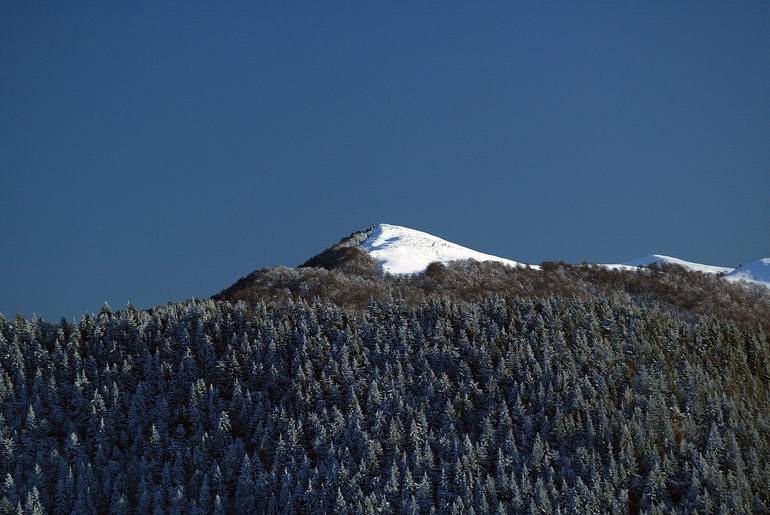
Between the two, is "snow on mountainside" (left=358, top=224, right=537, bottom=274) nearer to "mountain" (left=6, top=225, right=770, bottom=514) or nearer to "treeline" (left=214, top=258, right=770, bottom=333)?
"treeline" (left=214, top=258, right=770, bottom=333)

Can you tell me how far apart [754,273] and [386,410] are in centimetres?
8956

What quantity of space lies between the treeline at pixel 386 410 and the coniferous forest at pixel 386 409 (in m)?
0.24

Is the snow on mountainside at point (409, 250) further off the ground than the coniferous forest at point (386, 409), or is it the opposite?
the snow on mountainside at point (409, 250)

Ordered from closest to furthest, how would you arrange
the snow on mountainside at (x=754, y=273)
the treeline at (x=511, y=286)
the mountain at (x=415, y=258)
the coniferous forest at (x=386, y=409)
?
the coniferous forest at (x=386, y=409)
the treeline at (x=511, y=286)
the mountain at (x=415, y=258)
the snow on mountainside at (x=754, y=273)

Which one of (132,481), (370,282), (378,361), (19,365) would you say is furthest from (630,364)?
(19,365)

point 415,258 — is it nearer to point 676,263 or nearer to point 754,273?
point 676,263

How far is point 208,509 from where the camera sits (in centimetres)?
7338

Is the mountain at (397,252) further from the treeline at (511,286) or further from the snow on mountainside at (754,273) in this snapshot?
the snow on mountainside at (754,273)

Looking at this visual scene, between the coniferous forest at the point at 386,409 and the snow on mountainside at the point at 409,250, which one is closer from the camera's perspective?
the coniferous forest at the point at 386,409

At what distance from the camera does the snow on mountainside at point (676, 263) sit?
145375mm

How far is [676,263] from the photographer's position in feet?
478

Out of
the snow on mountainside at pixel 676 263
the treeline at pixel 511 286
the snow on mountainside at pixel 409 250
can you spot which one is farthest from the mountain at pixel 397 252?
the snow on mountainside at pixel 676 263

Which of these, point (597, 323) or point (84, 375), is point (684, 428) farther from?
Result: point (84, 375)

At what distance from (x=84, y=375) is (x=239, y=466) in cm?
2375
